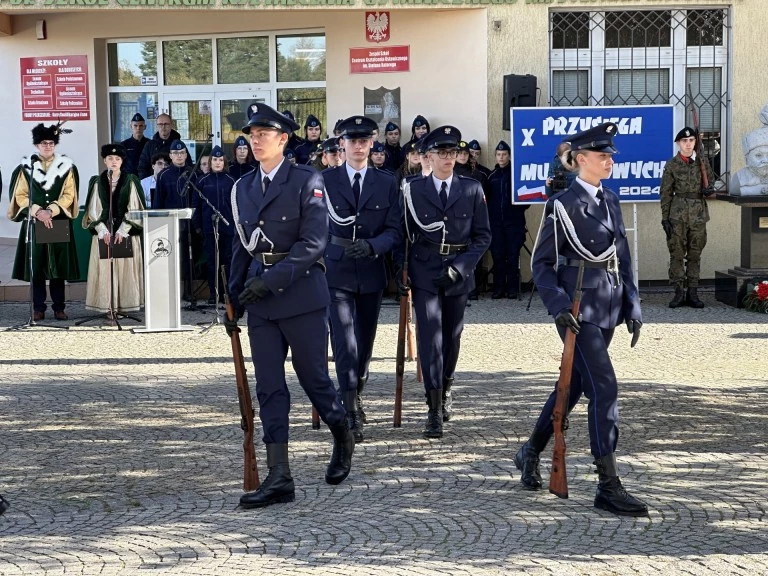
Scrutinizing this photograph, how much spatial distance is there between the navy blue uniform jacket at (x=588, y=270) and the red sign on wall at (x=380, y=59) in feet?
37.3

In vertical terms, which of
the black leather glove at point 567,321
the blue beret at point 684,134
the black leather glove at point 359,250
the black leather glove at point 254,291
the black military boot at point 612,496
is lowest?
the black military boot at point 612,496

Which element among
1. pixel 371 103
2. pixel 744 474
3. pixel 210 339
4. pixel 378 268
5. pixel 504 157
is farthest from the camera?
pixel 371 103

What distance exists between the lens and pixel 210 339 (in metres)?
13.3

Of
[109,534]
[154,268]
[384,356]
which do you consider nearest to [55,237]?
[154,268]

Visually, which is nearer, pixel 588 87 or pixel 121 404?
pixel 121 404

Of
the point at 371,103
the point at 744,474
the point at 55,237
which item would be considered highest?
the point at 371,103

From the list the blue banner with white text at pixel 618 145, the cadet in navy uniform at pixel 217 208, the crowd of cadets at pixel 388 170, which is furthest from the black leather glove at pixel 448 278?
the blue banner with white text at pixel 618 145

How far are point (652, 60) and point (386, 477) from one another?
1112 centimetres

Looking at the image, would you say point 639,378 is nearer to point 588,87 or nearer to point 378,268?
point 378,268

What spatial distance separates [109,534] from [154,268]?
783 centimetres

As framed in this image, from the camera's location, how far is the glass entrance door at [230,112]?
2036 cm

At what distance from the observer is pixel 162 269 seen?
13.9 m

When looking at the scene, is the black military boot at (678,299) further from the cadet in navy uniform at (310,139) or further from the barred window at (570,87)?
the cadet in navy uniform at (310,139)

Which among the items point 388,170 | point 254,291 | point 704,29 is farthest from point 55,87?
point 254,291
